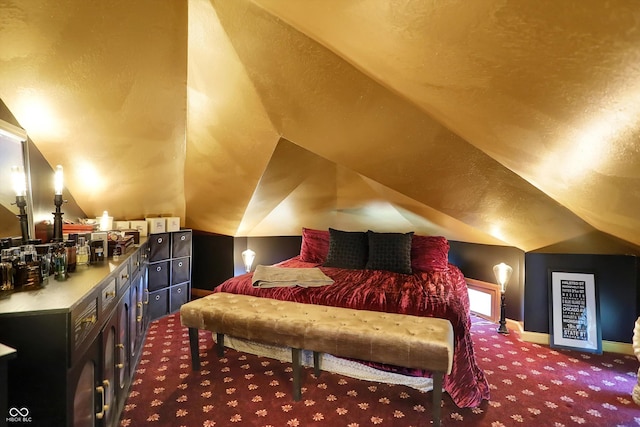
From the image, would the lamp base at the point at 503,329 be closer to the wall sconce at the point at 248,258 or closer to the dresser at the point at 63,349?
the wall sconce at the point at 248,258

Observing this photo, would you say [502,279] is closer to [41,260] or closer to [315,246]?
[315,246]

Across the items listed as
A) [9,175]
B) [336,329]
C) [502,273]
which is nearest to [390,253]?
[502,273]

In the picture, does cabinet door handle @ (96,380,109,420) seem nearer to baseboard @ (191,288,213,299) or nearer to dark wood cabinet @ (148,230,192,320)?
dark wood cabinet @ (148,230,192,320)

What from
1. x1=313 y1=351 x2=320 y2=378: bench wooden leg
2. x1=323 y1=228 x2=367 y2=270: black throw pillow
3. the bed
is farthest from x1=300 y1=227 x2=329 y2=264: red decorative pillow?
x1=313 y1=351 x2=320 y2=378: bench wooden leg

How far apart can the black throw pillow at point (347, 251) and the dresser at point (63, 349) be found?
2.28 meters

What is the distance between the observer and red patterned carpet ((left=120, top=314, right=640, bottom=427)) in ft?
6.13

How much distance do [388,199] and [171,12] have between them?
2.69m

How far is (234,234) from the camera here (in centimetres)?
423

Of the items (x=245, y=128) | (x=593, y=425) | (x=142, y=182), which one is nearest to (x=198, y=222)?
(x=142, y=182)

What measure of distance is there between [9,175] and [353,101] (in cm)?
196

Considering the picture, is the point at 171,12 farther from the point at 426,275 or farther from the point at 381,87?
the point at 426,275

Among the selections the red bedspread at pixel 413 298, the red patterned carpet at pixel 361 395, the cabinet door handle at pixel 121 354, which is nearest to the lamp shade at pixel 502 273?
the red bedspread at pixel 413 298

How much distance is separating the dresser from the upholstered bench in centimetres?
78

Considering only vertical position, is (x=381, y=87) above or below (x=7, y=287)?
above
